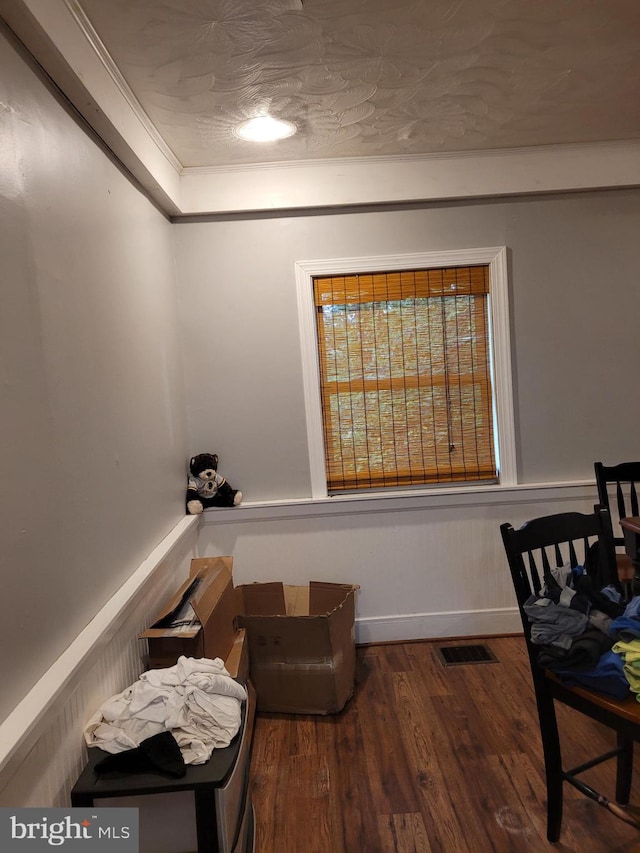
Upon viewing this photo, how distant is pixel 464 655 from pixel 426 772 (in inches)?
37.7

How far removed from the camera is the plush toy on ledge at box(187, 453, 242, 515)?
3.03 meters

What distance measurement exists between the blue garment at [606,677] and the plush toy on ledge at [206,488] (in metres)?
1.90

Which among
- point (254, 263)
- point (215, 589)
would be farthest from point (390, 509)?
point (254, 263)

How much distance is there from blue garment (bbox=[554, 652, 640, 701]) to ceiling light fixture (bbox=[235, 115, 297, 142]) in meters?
2.26

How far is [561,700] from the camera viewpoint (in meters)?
1.69

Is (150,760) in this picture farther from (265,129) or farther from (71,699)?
(265,129)

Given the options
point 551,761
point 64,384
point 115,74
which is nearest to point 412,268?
point 115,74

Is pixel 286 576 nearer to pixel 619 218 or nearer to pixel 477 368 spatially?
pixel 477 368

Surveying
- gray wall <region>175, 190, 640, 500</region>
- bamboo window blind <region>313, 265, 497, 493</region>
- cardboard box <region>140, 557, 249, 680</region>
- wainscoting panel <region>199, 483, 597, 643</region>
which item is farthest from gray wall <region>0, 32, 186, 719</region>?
bamboo window blind <region>313, 265, 497, 493</region>

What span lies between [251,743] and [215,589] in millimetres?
668

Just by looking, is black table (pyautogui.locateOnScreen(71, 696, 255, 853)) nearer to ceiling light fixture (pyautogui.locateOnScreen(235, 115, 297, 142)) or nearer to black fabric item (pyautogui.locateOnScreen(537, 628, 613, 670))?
black fabric item (pyautogui.locateOnScreen(537, 628, 613, 670))

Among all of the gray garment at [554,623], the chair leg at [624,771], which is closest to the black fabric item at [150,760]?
the gray garment at [554,623]

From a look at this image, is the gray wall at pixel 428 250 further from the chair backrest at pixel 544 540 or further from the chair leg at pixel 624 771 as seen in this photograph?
the chair leg at pixel 624 771

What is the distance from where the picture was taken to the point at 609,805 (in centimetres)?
155
